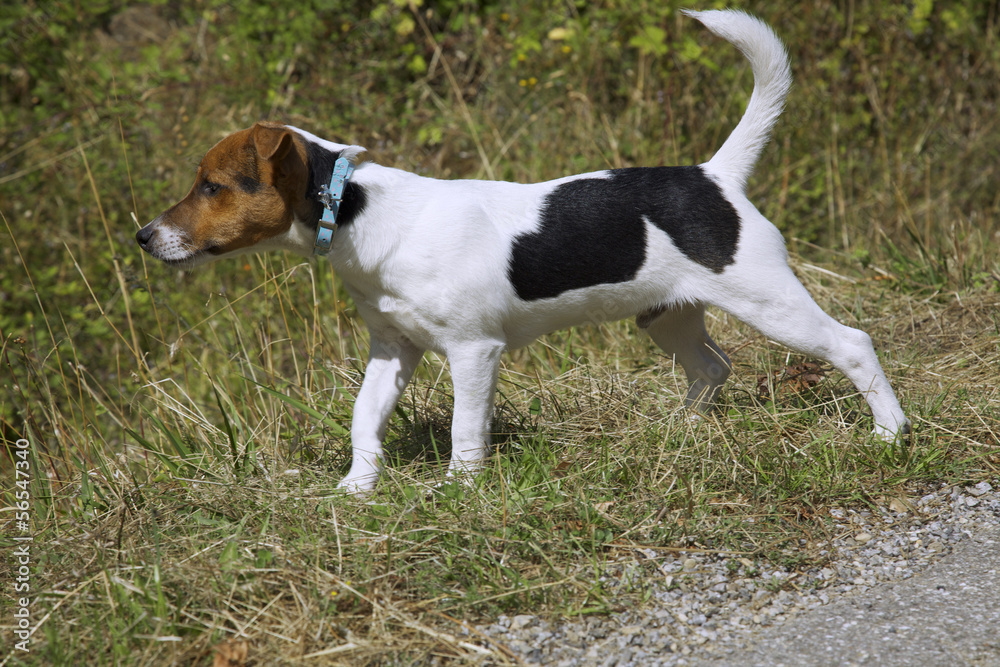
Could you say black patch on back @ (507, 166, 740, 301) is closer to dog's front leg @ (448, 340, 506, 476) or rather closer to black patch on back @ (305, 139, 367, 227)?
dog's front leg @ (448, 340, 506, 476)

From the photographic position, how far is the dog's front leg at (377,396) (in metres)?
3.49

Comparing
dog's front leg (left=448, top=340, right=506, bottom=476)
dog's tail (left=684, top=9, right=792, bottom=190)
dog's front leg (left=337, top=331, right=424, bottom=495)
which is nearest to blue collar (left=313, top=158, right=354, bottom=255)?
dog's front leg (left=337, top=331, right=424, bottom=495)

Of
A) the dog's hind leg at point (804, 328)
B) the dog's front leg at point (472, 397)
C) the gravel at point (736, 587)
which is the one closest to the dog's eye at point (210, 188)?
the dog's front leg at point (472, 397)

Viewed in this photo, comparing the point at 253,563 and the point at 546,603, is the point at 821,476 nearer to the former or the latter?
the point at 546,603

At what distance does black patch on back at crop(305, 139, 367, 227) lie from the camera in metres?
3.20

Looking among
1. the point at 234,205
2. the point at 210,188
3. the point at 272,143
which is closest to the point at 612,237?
the point at 272,143

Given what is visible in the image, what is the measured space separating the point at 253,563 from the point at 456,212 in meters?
1.47

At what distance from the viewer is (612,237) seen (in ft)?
11.0

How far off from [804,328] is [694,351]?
693 millimetres

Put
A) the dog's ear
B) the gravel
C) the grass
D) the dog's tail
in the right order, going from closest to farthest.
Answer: the gravel, the grass, the dog's ear, the dog's tail

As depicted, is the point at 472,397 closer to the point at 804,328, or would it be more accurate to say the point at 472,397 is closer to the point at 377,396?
the point at 377,396

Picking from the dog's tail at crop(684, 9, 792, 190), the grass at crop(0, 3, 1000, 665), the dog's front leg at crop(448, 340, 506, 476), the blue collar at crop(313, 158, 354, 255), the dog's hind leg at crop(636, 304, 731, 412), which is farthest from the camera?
the dog's hind leg at crop(636, 304, 731, 412)

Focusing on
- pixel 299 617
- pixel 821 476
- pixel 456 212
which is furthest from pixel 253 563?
pixel 821 476

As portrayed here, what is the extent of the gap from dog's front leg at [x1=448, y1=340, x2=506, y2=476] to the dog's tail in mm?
1229
